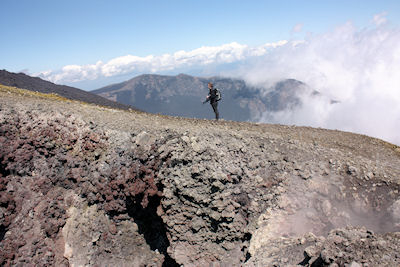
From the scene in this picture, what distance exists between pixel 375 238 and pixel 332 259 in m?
2.84

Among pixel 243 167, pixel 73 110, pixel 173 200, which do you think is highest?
pixel 73 110

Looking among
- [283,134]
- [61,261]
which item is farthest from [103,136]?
[283,134]

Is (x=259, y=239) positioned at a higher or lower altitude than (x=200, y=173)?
lower

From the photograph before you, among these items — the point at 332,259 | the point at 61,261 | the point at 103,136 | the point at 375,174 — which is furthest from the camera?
the point at 103,136

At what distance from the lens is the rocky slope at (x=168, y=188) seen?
59.6 feet

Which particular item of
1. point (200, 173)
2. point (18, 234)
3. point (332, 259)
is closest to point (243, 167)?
point (200, 173)

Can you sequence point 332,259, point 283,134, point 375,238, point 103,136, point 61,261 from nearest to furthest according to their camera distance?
1. point 332,259
2. point 375,238
3. point 61,261
4. point 103,136
5. point 283,134

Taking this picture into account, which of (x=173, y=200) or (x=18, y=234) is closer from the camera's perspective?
(x=173, y=200)

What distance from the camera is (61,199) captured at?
904 inches

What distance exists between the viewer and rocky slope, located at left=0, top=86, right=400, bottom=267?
18172mm

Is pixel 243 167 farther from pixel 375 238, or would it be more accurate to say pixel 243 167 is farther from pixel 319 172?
pixel 375 238

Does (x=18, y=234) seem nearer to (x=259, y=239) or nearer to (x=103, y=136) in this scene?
(x=103, y=136)

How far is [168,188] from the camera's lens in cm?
1991

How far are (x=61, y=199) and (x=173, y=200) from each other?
11.8m
